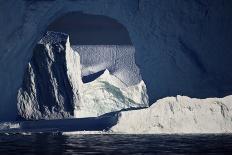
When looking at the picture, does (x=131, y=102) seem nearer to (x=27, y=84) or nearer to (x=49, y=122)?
(x=27, y=84)

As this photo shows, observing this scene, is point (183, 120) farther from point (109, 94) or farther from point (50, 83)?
point (109, 94)

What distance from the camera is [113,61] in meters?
38.0

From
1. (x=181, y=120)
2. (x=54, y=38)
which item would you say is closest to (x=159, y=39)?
(x=181, y=120)

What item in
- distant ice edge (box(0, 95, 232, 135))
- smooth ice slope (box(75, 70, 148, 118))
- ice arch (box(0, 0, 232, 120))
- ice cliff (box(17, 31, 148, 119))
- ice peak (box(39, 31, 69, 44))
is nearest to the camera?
distant ice edge (box(0, 95, 232, 135))

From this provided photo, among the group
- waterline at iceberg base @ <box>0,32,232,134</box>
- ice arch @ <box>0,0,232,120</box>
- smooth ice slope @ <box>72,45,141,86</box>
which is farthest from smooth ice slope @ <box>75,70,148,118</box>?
ice arch @ <box>0,0,232,120</box>

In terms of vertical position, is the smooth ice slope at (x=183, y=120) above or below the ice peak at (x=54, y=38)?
below

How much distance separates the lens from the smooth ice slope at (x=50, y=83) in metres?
34.2

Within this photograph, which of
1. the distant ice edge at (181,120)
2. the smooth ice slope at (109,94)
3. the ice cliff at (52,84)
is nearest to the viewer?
the distant ice edge at (181,120)

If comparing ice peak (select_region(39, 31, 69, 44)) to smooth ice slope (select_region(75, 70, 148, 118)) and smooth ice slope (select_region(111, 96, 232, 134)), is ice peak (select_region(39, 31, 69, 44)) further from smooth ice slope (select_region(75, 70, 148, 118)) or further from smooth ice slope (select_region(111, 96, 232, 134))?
smooth ice slope (select_region(111, 96, 232, 134))

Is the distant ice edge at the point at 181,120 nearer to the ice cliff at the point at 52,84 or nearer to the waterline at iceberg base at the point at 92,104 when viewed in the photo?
the waterline at iceberg base at the point at 92,104

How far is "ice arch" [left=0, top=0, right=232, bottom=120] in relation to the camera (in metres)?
25.0

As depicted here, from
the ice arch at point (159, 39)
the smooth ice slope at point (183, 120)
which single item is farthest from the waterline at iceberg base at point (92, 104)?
the ice arch at point (159, 39)

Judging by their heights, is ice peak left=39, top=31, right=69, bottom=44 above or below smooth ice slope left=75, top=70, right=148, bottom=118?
above

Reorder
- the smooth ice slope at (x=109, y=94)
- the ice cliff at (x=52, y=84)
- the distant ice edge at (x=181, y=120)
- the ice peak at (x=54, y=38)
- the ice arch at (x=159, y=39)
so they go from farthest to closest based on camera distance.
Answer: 1. the smooth ice slope at (x=109, y=94)
2. the ice peak at (x=54, y=38)
3. the ice cliff at (x=52, y=84)
4. the ice arch at (x=159, y=39)
5. the distant ice edge at (x=181, y=120)
